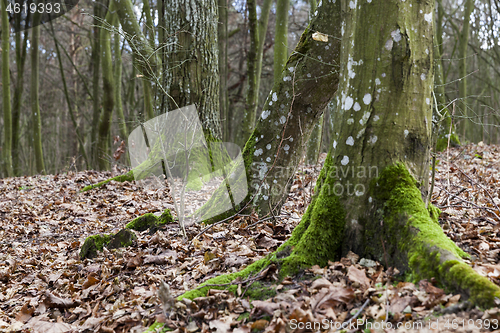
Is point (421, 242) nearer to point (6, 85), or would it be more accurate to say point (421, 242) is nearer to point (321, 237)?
point (321, 237)

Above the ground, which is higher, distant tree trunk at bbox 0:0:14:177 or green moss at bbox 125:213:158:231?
distant tree trunk at bbox 0:0:14:177

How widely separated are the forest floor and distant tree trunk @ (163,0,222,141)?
2148mm

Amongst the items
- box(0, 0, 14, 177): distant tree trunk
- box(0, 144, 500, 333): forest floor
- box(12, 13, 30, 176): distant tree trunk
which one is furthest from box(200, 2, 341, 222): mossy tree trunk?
box(12, 13, 30, 176): distant tree trunk

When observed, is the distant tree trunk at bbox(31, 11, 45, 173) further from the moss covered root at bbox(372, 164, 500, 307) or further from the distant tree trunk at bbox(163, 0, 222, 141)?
the moss covered root at bbox(372, 164, 500, 307)

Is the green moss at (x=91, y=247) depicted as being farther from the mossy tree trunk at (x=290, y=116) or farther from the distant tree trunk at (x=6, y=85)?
the distant tree trunk at (x=6, y=85)

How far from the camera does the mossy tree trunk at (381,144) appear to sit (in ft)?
8.14

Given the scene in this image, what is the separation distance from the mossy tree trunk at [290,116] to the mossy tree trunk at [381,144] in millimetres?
1182

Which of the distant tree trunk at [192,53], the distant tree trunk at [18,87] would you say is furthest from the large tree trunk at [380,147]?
the distant tree trunk at [18,87]

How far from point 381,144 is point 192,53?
4.81m

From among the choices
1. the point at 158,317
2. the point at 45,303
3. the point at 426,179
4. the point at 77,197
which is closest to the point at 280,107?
the point at 426,179

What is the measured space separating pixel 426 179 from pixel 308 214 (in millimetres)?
949

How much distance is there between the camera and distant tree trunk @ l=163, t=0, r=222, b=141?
6.38m

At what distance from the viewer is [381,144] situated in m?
2.54

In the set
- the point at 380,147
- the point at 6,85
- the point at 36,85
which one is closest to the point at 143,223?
the point at 380,147
